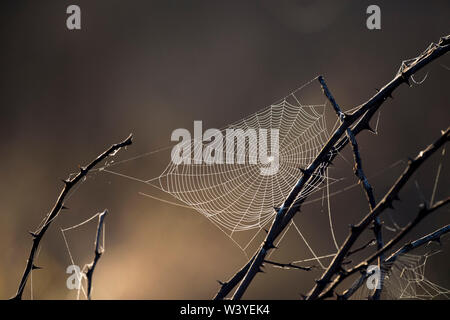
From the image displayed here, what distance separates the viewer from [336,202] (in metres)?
1.61

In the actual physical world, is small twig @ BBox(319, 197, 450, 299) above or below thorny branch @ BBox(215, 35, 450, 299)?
below

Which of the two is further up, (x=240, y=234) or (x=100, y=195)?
(x=100, y=195)

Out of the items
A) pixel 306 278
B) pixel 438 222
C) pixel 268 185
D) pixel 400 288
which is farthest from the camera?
pixel 306 278

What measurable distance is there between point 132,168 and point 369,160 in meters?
0.90

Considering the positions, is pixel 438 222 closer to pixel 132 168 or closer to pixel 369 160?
pixel 369 160

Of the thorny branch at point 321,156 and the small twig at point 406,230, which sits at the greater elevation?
the thorny branch at point 321,156

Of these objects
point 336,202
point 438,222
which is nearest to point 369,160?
point 336,202

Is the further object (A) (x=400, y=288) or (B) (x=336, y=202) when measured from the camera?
(B) (x=336, y=202)

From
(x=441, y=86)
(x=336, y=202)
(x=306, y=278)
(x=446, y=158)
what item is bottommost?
(x=306, y=278)
